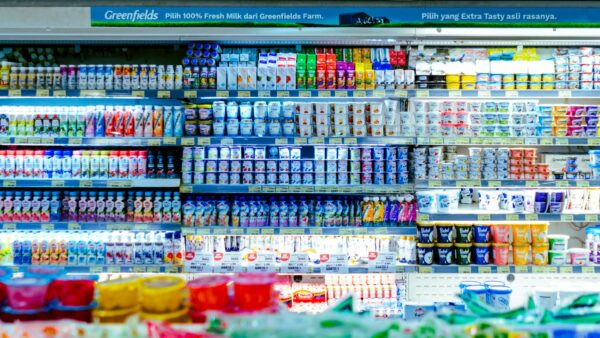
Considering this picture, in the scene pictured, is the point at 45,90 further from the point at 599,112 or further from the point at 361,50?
the point at 599,112

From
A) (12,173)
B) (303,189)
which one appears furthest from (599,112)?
(12,173)

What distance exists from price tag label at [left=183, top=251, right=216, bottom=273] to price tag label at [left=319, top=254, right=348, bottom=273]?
0.81m

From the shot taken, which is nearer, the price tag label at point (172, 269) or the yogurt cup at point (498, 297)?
the yogurt cup at point (498, 297)

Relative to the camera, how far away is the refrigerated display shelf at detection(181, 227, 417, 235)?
400 cm

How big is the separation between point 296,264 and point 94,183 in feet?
5.18

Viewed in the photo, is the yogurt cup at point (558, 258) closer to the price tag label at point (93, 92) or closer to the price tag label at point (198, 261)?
the price tag label at point (198, 261)

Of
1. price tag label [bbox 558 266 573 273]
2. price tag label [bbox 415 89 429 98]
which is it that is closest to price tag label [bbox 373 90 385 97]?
price tag label [bbox 415 89 429 98]

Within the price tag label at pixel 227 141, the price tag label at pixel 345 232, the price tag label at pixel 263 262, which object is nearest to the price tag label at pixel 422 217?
the price tag label at pixel 345 232

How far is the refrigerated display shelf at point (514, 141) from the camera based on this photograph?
13.0 ft

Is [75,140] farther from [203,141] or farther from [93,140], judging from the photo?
[203,141]

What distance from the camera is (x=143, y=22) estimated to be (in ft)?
12.9

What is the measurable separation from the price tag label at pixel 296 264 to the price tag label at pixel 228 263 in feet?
1.04

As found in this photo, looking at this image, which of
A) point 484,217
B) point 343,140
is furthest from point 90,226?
point 484,217

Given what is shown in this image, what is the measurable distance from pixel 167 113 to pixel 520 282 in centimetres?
297
